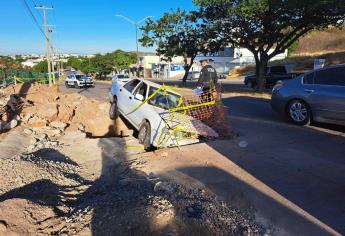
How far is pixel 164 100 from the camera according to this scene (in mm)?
10180

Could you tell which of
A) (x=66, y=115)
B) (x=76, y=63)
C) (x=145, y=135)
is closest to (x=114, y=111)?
(x=66, y=115)

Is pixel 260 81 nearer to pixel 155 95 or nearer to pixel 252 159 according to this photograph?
pixel 155 95

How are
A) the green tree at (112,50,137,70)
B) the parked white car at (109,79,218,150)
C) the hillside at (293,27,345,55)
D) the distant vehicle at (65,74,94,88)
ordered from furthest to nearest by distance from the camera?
the green tree at (112,50,137,70), the hillside at (293,27,345,55), the distant vehicle at (65,74,94,88), the parked white car at (109,79,218,150)

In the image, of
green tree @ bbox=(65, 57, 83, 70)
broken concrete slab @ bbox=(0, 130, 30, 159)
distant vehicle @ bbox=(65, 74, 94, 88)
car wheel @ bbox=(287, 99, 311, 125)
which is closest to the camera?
broken concrete slab @ bbox=(0, 130, 30, 159)

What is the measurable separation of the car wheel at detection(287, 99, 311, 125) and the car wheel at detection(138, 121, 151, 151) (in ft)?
13.5

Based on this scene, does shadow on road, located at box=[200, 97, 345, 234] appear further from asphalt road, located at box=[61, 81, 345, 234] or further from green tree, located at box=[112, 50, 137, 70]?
green tree, located at box=[112, 50, 137, 70]

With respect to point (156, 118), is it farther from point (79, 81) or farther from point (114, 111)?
point (79, 81)

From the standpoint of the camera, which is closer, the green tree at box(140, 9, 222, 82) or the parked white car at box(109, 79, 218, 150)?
the parked white car at box(109, 79, 218, 150)

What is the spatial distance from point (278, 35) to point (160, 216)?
21112 millimetres

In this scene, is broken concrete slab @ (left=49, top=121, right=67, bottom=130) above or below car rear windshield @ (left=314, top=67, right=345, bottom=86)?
below

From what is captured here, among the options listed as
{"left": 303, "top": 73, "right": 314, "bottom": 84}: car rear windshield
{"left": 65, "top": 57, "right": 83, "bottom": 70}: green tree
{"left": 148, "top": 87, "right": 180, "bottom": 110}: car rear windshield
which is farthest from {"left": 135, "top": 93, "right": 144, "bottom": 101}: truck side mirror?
{"left": 65, "top": 57, "right": 83, "bottom": 70}: green tree

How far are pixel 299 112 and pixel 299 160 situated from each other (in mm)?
3543

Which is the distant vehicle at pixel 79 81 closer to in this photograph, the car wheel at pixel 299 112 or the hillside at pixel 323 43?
the car wheel at pixel 299 112

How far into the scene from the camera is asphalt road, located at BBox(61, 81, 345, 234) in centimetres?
545
